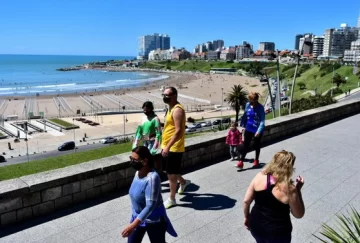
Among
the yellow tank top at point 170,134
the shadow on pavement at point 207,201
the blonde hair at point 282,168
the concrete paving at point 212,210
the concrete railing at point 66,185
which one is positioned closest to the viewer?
the blonde hair at point 282,168

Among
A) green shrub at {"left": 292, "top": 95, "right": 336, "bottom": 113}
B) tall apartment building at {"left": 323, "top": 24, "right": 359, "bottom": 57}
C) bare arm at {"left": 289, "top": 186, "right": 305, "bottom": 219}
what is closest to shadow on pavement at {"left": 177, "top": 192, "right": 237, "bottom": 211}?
bare arm at {"left": 289, "top": 186, "right": 305, "bottom": 219}

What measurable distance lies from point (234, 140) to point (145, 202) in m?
4.09

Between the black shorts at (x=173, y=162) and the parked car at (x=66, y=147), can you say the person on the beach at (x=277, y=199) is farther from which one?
the parked car at (x=66, y=147)

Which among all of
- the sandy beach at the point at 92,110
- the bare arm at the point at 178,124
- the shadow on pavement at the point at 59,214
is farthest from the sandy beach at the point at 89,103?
the bare arm at the point at 178,124

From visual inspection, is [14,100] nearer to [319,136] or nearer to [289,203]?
[319,136]

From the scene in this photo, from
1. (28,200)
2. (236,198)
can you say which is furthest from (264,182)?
(28,200)

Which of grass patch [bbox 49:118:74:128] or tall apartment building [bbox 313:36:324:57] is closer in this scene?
grass patch [bbox 49:118:74:128]

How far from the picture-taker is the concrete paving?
3779 mm

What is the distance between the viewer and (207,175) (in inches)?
227

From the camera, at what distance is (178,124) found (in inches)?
166

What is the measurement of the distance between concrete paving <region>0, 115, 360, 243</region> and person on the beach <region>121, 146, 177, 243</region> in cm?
89

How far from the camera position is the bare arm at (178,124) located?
4180 mm

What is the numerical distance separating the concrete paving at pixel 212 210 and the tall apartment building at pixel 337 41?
180 m

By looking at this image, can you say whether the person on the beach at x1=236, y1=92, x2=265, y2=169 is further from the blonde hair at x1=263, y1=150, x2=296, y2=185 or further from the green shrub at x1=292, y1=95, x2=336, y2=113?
the green shrub at x1=292, y1=95, x2=336, y2=113
